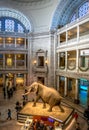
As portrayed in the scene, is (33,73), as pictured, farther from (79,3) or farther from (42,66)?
(79,3)

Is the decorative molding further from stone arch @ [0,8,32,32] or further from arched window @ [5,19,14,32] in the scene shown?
arched window @ [5,19,14,32]

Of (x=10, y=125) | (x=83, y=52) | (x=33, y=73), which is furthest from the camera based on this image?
(x=33, y=73)

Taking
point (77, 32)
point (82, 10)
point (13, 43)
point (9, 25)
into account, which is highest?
point (82, 10)

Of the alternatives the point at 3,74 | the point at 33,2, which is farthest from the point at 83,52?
the point at 3,74

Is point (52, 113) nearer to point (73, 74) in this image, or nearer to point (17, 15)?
point (73, 74)

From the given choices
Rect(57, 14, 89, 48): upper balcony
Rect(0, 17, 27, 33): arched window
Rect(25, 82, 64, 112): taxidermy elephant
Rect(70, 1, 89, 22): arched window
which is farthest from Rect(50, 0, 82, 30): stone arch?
Rect(25, 82, 64, 112): taxidermy elephant

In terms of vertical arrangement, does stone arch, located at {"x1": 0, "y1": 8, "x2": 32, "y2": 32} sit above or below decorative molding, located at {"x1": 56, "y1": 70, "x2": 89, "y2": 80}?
above

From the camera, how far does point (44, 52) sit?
1248 inches

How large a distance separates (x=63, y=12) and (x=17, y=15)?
963cm

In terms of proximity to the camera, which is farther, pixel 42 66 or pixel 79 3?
pixel 42 66

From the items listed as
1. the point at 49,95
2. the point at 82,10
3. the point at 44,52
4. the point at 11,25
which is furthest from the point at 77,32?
the point at 11,25

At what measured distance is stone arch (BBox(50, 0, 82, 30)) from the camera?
28.4m

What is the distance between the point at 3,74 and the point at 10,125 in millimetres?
19110

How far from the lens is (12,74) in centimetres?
3494
